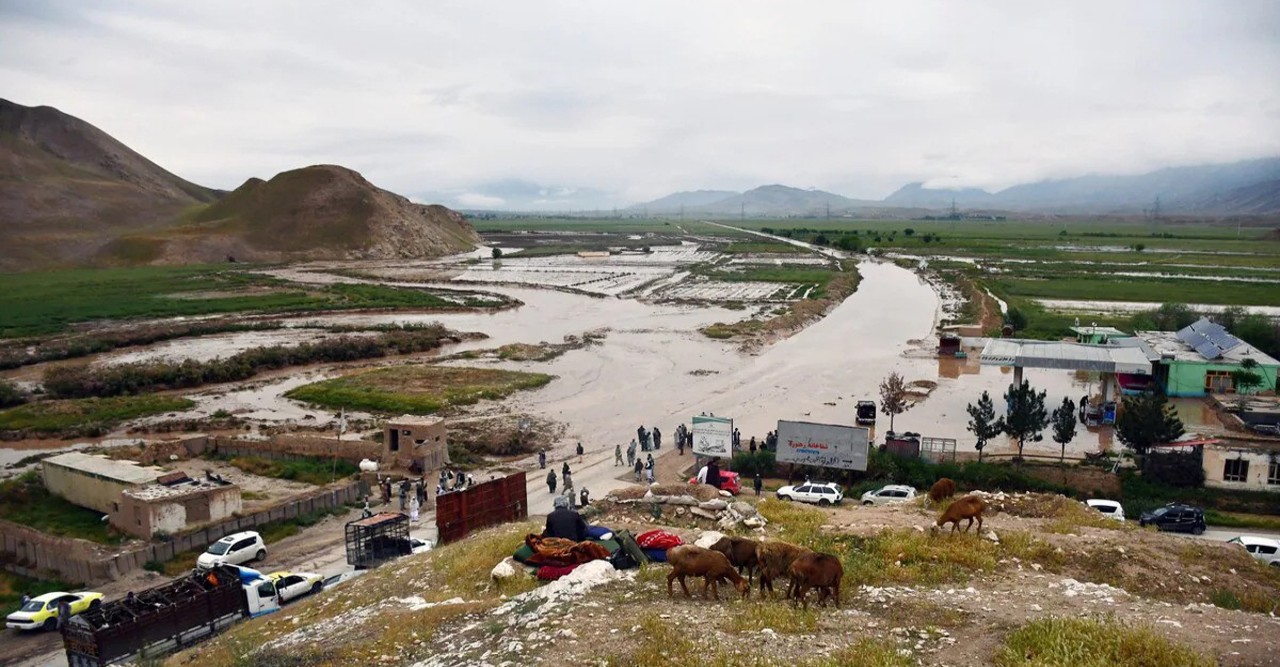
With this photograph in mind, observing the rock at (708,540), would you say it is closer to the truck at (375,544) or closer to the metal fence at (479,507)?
the metal fence at (479,507)

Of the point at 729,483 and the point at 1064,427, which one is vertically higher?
the point at 1064,427

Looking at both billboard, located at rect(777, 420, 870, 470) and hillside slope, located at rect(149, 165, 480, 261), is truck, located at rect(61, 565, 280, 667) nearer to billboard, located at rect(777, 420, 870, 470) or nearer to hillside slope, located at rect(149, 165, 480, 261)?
billboard, located at rect(777, 420, 870, 470)

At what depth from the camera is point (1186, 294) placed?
2901 inches

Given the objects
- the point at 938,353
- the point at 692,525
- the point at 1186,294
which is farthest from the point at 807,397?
the point at 1186,294

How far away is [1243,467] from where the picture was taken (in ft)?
80.1

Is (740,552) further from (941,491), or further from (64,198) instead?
(64,198)

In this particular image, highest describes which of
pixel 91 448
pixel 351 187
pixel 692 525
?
pixel 351 187

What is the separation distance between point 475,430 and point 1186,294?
68708 millimetres

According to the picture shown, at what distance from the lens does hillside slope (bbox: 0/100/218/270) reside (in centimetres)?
12100

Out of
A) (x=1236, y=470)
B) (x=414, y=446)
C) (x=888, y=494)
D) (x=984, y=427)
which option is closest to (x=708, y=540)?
(x=888, y=494)

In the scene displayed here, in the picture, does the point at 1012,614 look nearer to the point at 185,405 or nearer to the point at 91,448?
the point at 91,448

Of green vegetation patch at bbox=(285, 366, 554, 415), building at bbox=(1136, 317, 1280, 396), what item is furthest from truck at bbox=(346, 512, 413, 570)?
building at bbox=(1136, 317, 1280, 396)

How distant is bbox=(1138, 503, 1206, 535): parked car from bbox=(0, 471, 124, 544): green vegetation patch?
27.4 meters

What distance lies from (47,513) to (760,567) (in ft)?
76.3
